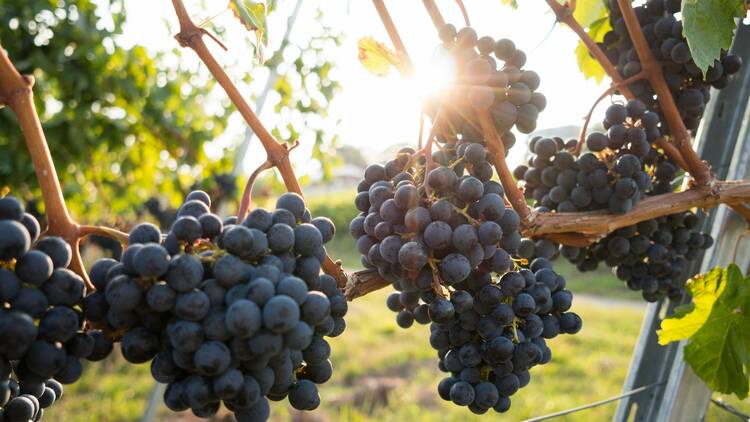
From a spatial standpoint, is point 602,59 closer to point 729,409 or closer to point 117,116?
point 729,409

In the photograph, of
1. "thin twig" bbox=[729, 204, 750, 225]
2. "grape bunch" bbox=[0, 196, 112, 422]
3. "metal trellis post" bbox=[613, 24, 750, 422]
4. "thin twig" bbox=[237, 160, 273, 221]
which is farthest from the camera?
"metal trellis post" bbox=[613, 24, 750, 422]

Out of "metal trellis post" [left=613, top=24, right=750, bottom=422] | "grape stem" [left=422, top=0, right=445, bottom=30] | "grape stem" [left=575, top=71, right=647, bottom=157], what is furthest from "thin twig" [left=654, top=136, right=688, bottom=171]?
"grape stem" [left=422, top=0, right=445, bottom=30]

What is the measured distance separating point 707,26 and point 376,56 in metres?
0.48

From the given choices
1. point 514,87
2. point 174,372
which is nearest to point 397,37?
point 514,87

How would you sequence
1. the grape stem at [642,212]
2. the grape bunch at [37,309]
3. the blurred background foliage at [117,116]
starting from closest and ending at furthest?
1. the grape bunch at [37,309]
2. the grape stem at [642,212]
3. the blurred background foliage at [117,116]

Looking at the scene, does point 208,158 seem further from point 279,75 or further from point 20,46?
point 20,46

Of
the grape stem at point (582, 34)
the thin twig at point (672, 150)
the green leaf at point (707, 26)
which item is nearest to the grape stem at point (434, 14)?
the grape stem at point (582, 34)

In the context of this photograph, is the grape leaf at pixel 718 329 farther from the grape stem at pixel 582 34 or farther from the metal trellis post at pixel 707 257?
the grape stem at pixel 582 34

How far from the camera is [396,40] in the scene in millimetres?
810

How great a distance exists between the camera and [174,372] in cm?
54

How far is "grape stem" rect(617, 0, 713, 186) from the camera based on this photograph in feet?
3.26

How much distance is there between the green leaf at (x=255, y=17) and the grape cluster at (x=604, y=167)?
47 centimetres

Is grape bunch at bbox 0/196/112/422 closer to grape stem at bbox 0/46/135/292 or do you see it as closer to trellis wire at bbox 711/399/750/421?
grape stem at bbox 0/46/135/292

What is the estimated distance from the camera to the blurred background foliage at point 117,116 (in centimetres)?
334
